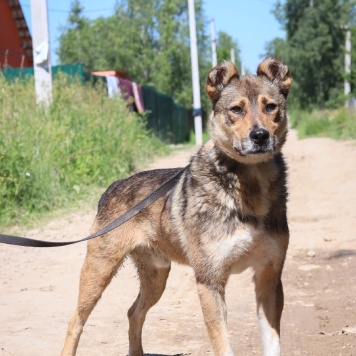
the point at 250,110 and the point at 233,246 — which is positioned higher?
the point at 250,110

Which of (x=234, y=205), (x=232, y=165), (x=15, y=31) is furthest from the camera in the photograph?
(x=15, y=31)

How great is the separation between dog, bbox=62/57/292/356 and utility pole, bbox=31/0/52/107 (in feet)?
29.5

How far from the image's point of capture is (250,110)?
4.57 meters

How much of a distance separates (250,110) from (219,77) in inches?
17.1

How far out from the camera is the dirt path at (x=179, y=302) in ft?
18.5

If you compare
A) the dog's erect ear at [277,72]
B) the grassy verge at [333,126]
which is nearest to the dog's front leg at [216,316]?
the dog's erect ear at [277,72]

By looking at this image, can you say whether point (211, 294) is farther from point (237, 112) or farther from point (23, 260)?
point (23, 260)

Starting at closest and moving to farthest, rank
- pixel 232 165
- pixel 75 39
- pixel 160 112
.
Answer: pixel 232 165 → pixel 160 112 → pixel 75 39

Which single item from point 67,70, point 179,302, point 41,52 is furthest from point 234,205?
point 67,70

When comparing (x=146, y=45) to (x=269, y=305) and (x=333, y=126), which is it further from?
(x=269, y=305)

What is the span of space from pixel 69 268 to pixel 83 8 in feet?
193

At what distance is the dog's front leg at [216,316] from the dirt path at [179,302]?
1051 mm

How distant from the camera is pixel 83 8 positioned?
6456cm

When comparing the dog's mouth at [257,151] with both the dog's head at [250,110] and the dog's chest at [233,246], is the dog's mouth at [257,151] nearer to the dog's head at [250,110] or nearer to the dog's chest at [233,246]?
the dog's head at [250,110]
